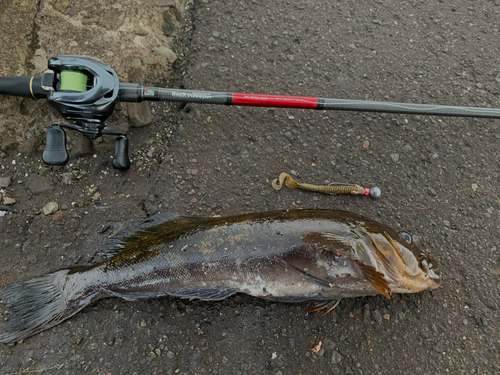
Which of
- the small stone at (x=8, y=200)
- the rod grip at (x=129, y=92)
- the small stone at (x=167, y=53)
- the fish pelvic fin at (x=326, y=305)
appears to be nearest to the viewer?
the rod grip at (x=129, y=92)

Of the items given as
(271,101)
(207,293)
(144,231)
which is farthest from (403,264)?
(144,231)

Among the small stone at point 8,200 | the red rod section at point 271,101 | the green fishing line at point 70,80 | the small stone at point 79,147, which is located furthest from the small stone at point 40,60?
the red rod section at point 271,101

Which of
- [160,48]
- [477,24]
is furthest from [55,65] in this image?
[477,24]

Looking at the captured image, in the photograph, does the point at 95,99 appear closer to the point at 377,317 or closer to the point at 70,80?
the point at 70,80

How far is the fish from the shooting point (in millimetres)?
2428

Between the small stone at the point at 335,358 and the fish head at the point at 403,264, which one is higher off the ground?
the fish head at the point at 403,264

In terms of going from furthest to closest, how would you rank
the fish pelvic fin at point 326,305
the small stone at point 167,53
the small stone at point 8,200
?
the small stone at point 167,53
the small stone at point 8,200
the fish pelvic fin at point 326,305

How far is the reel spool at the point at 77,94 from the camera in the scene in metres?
2.31

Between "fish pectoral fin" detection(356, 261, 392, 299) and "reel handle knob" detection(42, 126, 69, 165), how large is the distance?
8.69ft

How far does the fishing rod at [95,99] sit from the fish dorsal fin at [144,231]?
592 mm

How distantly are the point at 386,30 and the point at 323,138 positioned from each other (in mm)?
1713

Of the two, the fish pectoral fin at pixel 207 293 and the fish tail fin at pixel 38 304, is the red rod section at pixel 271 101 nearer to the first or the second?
the fish pectoral fin at pixel 207 293

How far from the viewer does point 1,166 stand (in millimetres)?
2943

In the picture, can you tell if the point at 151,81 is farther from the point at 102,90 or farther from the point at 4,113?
the point at 4,113
